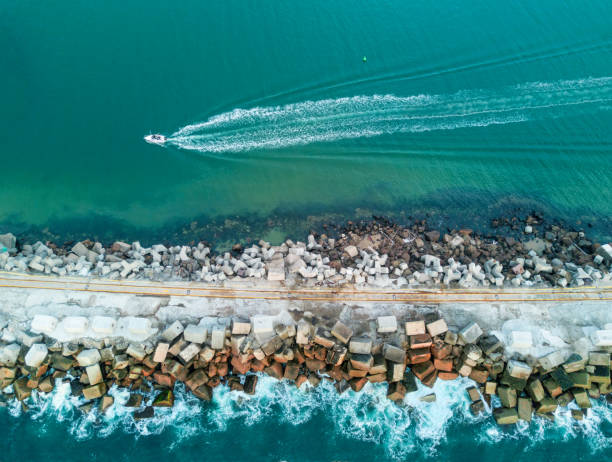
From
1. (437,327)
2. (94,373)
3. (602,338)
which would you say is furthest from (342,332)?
(602,338)

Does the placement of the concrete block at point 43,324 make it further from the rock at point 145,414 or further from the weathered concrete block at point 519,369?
the weathered concrete block at point 519,369

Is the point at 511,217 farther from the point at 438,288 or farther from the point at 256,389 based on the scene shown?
the point at 256,389

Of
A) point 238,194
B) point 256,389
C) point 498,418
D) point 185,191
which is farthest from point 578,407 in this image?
point 185,191

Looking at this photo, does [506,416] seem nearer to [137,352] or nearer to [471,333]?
[471,333]

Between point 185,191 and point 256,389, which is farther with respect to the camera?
point 185,191

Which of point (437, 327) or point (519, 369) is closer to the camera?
point (519, 369)

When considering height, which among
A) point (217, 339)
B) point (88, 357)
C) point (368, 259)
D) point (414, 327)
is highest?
point (368, 259)

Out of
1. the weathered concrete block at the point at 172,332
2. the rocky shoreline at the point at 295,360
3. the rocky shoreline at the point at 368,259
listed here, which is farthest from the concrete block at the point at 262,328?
→ the weathered concrete block at the point at 172,332
